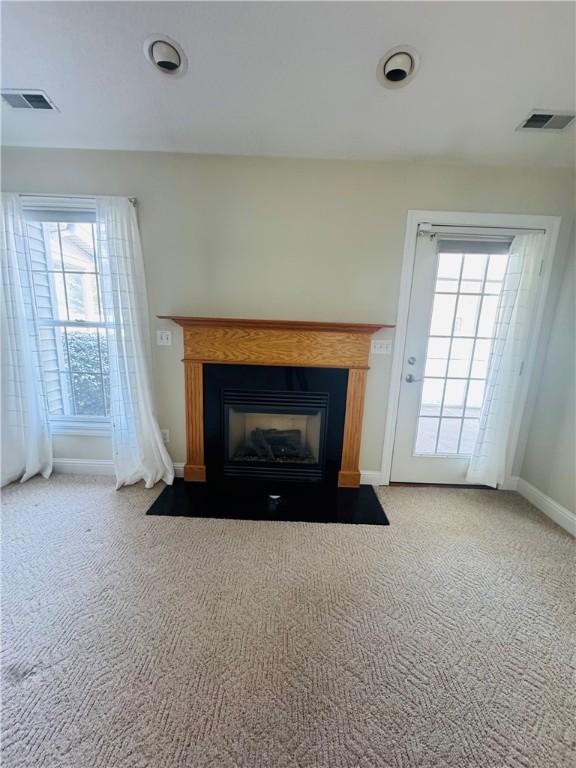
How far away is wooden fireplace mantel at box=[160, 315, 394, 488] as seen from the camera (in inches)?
78.5

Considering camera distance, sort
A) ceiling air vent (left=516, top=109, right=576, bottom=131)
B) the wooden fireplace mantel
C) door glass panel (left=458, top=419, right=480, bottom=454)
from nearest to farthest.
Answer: ceiling air vent (left=516, top=109, right=576, bottom=131) → the wooden fireplace mantel → door glass panel (left=458, top=419, right=480, bottom=454)

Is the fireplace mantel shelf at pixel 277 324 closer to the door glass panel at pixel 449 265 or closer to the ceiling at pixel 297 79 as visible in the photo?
the door glass panel at pixel 449 265

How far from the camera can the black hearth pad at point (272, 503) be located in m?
1.92

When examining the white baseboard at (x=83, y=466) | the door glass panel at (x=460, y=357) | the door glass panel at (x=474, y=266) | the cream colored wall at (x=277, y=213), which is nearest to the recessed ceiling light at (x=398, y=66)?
the cream colored wall at (x=277, y=213)

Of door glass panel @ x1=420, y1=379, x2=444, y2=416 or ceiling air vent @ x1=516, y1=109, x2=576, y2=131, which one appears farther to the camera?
door glass panel @ x1=420, y1=379, x2=444, y2=416

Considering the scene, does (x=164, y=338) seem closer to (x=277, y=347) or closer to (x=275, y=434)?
(x=277, y=347)

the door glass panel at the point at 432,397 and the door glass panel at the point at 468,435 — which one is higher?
the door glass panel at the point at 432,397

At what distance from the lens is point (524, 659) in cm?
114

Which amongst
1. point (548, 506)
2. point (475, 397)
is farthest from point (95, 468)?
point (548, 506)

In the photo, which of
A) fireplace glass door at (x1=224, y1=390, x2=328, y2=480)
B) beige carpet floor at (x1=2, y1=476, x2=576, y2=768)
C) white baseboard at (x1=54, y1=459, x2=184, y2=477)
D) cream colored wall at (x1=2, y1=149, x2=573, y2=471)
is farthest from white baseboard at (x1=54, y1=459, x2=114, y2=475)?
cream colored wall at (x1=2, y1=149, x2=573, y2=471)

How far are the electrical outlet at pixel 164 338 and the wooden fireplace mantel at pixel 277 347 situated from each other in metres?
0.16

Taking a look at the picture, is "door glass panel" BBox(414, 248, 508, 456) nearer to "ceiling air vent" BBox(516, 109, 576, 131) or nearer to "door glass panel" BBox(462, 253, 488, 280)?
"door glass panel" BBox(462, 253, 488, 280)

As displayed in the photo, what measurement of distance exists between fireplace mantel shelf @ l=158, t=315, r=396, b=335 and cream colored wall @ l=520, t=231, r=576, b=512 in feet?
4.15

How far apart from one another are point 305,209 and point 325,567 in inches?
91.2
